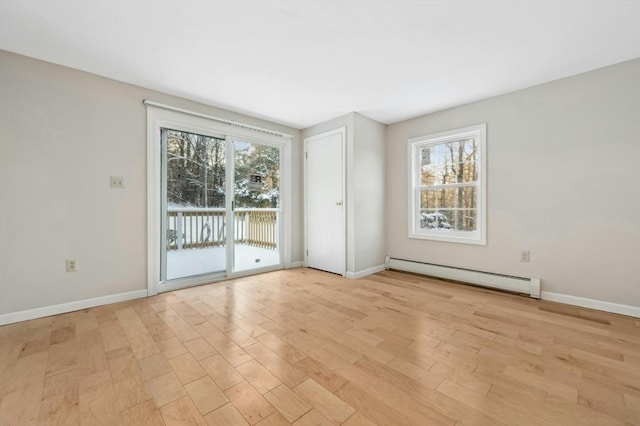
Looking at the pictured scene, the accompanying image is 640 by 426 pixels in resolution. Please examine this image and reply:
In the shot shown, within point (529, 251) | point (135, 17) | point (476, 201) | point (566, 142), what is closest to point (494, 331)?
point (529, 251)

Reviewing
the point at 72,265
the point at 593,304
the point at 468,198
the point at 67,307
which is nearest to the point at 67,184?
the point at 72,265

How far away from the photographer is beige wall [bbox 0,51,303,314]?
233cm

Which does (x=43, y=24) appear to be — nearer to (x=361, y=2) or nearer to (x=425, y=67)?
(x=361, y=2)

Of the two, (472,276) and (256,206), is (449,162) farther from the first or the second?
(256,206)

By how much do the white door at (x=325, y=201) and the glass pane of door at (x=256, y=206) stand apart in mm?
547

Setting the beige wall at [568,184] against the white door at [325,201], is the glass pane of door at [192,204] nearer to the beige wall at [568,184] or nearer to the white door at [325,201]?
the white door at [325,201]

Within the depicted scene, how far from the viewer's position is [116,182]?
2.84 metres

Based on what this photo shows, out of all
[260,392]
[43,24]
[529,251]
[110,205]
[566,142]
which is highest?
[43,24]

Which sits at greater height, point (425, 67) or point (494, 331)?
point (425, 67)

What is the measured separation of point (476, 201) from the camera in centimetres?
347

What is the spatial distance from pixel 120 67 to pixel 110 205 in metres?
1.43

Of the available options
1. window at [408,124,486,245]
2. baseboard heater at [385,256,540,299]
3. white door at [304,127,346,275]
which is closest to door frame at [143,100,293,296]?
white door at [304,127,346,275]

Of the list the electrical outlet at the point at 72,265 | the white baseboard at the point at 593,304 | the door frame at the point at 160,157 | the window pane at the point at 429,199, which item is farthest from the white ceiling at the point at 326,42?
the white baseboard at the point at 593,304

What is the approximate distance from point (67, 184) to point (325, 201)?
3.08 m
